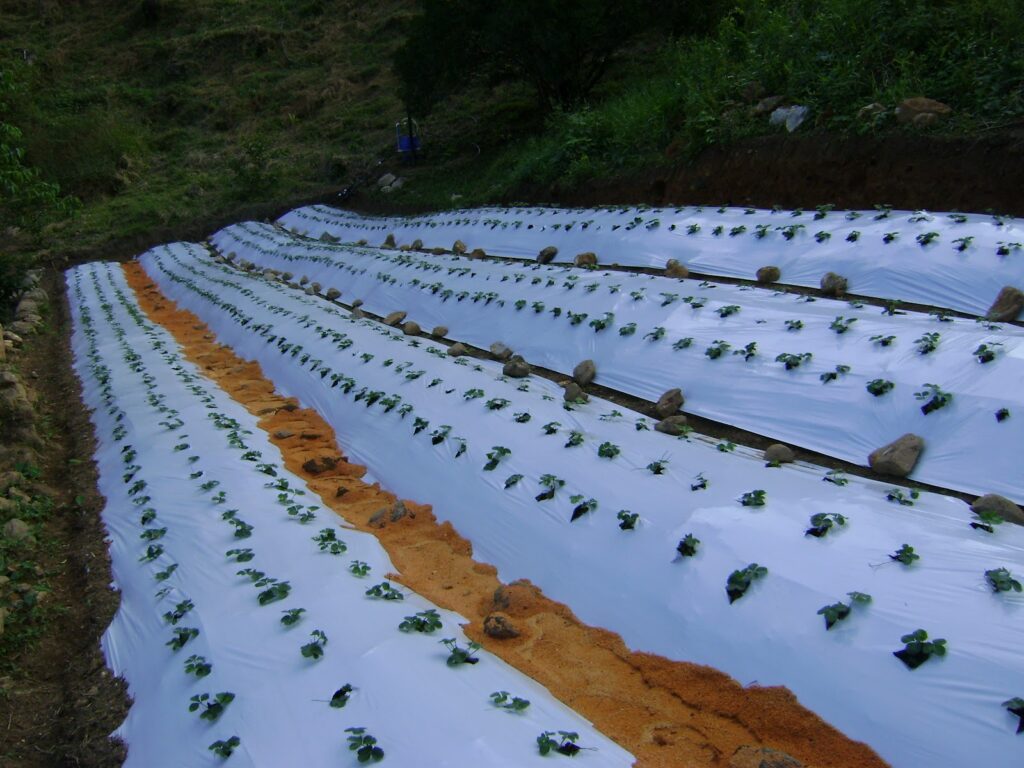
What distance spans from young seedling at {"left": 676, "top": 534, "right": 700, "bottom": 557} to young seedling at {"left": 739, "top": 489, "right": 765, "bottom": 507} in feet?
1.45

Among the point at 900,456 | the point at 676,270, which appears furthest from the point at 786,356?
the point at 676,270

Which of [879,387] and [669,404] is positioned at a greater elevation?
[879,387]

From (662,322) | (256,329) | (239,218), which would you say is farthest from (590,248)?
(239,218)

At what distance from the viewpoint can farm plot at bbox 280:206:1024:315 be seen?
7.52m

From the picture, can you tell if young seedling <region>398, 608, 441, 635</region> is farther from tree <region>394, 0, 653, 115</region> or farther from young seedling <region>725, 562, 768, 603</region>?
tree <region>394, 0, 653, 115</region>

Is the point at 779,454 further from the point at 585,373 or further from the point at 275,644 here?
the point at 275,644

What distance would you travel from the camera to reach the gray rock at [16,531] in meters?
6.48

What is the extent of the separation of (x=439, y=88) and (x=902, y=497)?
21.2m

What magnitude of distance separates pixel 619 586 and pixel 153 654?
9.29ft

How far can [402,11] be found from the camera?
40906 millimetres

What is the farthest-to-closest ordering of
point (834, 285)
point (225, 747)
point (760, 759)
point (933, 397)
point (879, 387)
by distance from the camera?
point (834, 285), point (879, 387), point (933, 397), point (225, 747), point (760, 759)

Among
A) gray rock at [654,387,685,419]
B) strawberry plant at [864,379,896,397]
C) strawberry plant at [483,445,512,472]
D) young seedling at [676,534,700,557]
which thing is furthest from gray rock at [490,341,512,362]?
young seedling at [676,534,700,557]

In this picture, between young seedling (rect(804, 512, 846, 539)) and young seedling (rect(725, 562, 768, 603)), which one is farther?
young seedling (rect(804, 512, 846, 539))

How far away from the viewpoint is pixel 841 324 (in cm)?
682
